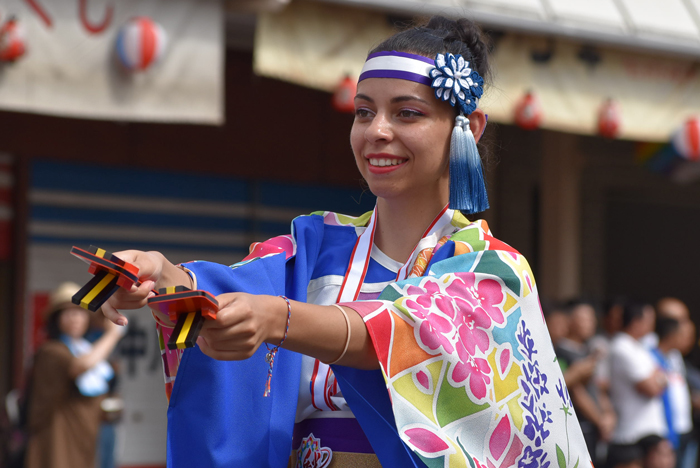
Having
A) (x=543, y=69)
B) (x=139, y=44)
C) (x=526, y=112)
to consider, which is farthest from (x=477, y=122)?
(x=543, y=69)

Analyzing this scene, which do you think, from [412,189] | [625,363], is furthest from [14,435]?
[412,189]

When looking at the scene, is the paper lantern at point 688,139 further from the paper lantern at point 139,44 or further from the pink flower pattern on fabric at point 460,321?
the pink flower pattern on fabric at point 460,321

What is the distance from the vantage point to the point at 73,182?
6305 mm

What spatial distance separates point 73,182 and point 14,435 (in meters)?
2.02

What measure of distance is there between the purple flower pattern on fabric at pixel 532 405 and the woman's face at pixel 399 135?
37 cm

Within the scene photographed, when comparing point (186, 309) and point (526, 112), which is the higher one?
point (526, 112)

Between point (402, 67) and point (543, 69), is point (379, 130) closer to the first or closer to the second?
point (402, 67)

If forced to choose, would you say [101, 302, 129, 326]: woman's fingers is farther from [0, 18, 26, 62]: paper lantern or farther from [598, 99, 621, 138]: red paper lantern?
[598, 99, 621, 138]: red paper lantern

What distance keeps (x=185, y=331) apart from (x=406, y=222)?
77 cm

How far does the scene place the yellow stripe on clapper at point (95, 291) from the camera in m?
1.28

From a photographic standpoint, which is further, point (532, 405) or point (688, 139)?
point (688, 139)

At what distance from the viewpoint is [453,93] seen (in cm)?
178

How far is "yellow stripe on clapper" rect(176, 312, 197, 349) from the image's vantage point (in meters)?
1.19

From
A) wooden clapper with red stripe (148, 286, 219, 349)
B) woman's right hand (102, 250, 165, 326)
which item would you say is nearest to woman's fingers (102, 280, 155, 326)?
woman's right hand (102, 250, 165, 326)
